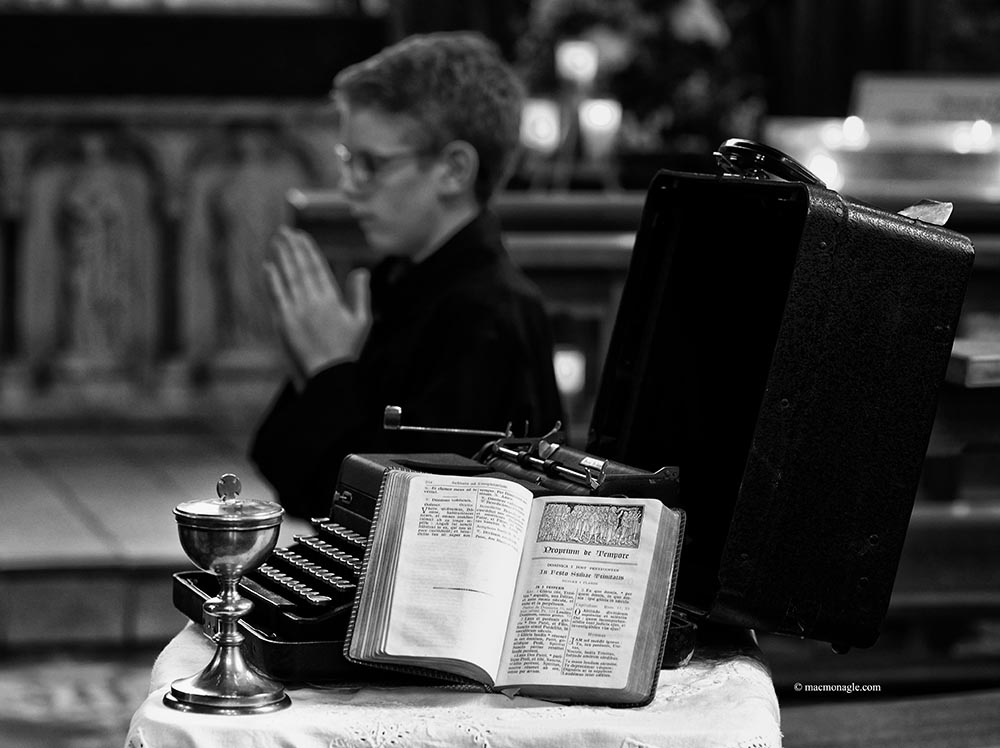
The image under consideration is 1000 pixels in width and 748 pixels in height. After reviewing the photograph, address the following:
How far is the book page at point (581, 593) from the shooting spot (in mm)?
1863

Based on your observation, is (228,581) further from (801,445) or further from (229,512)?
(801,445)

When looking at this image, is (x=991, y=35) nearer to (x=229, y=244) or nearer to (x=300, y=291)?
(x=229, y=244)

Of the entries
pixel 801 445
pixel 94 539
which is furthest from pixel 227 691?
pixel 94 539

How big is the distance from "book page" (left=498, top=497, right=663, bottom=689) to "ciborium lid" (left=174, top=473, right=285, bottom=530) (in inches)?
11.4

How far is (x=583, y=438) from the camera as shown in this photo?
15.7ft

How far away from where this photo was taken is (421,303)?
2.87 meters

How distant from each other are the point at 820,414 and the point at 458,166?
1.03 metres

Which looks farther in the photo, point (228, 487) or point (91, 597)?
point (91, 597)

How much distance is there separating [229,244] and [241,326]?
0.33 meters

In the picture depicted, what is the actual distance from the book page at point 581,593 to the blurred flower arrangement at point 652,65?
5.51 meters

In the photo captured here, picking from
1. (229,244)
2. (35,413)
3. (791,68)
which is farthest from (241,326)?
(791,68)

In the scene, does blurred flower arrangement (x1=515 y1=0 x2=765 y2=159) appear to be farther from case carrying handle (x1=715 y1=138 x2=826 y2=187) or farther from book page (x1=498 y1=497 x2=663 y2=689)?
book page (x1=498 y1=497 x2=663 y2=689)

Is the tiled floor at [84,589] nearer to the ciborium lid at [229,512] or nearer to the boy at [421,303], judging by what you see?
the boy at [421,303]

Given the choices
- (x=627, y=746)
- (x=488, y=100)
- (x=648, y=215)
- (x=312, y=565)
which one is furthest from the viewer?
(x=488, y=100)
